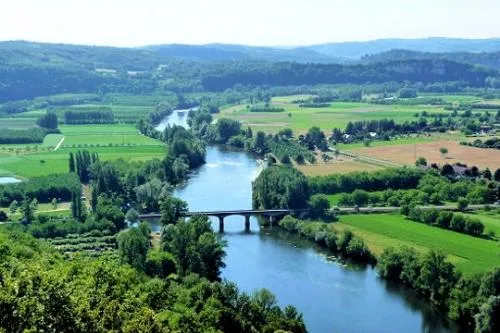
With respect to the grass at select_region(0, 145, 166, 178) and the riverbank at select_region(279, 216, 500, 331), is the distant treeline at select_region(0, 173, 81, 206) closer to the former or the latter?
the grass at select_region(0, 145, 166, 178)

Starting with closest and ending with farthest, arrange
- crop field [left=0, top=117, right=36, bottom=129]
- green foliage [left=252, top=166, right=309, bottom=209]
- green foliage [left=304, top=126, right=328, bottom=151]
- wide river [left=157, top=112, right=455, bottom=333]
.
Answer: wide river [left=157, top=112, right=455, bottom=333] → green foliage [left=252, top=166, right=309, bottom=209] → green foliage [left=304, top=126, right=328, bottom=151] → crop field [left=0, top=117, right=36, bottom=129]

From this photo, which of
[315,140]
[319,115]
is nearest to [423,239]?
[315,140]

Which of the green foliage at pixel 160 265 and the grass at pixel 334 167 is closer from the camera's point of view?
the green foliage at pixel 160 265

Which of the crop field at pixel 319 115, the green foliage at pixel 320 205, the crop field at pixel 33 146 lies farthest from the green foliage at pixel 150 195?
the crop field at pixel 319 115

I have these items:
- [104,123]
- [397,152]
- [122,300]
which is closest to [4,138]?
[104,123]

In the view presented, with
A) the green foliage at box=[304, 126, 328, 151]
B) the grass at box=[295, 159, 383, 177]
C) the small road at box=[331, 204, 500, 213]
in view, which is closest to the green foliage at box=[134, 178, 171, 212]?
the small road at box=[331, 204, 500, 213]

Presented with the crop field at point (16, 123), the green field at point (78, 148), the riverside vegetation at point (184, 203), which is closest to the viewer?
the riverside vegetation at point (184, 203)

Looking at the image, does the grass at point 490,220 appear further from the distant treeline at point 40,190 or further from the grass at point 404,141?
the grass at point 404,141
